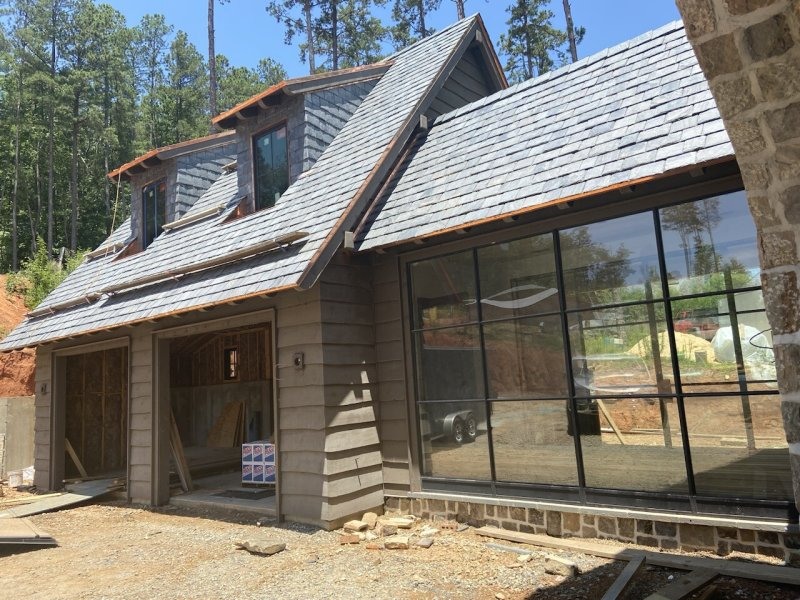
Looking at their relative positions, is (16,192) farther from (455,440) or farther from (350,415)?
(455,440)

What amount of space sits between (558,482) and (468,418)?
1278 mm

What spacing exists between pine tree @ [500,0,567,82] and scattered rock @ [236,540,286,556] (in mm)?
24209

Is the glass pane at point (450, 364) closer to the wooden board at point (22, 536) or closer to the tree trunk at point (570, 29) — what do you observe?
the wooden board at point (22, 536)

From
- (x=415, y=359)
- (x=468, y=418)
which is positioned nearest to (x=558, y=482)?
(x=468, y=418)

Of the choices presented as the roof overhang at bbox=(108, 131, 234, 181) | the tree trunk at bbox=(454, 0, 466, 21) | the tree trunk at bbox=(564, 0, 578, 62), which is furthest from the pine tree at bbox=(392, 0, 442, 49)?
the roof overhang at bbox=(108, 131, 234, 181)

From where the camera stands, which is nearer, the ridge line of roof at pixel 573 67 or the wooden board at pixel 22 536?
the wooden board at pixel 22 536

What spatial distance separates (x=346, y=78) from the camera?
10.1m

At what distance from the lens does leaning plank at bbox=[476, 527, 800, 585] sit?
4.10m

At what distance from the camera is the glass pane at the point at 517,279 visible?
6.24m

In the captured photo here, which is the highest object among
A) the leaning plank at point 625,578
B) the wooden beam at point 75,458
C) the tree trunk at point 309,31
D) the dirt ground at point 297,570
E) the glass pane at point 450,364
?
the tree trunk at point 309,31

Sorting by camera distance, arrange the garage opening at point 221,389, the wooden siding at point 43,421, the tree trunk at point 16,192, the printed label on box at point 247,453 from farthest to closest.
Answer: the tree trunk at point 16,192 → the garage opening at point 221,389 → the wooden siding at point 43,421 → the printed label on box at point 247,453

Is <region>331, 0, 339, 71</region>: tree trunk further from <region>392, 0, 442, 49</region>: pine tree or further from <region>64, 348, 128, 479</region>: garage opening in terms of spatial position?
<region>64, 348, 128, 479</region>: garage opening

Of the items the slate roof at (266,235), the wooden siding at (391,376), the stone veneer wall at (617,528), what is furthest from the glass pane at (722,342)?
the slate roof at (266,235)

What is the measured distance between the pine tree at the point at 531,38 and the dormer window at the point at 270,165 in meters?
18.9
